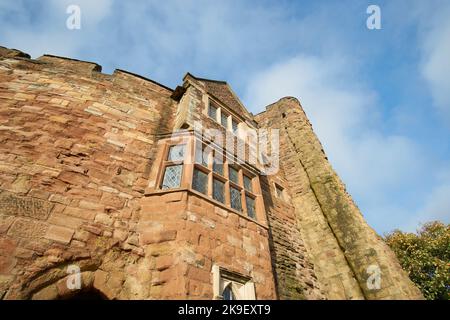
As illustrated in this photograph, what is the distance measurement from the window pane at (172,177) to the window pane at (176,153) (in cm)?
32

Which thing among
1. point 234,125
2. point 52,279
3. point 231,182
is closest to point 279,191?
point 234,125

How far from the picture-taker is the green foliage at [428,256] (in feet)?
50.5

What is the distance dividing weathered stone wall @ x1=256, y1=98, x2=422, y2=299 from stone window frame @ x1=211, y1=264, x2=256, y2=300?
3.86 metres

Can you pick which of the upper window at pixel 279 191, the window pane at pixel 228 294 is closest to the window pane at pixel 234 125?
the upper window at pixel 279 191

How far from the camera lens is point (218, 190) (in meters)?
6.42

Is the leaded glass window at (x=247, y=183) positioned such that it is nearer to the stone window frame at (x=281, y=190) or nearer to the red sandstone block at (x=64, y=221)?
the stone window frame at (x=281, y=190)

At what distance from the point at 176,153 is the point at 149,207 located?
1821 mm

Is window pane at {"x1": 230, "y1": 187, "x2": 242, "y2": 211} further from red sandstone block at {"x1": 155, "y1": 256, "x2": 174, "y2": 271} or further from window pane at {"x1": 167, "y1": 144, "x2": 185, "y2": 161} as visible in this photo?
red sandstone block at {"x1": 155, "y1": 256, "x2": 174, "y2": 271}

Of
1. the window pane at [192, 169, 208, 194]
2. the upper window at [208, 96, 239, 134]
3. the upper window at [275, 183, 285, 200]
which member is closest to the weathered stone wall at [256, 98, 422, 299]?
the upper window at [275, 183, 285, 200]

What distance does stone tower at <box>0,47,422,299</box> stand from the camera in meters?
4.05

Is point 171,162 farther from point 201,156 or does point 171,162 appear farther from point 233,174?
point 233,174

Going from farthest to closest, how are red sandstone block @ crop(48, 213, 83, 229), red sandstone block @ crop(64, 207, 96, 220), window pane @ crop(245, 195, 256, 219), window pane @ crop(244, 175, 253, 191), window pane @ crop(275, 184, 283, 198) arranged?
window pane @ crop(275, 184, 283, 198) → window pane @ crop(244, 175, 253, 191) → window pane @ crop(245, 195, 256, 219) → red sandstone block @ crop(64, 207, 96, 220) → red sandstone block @ crop(48, 213, 83, 229)
